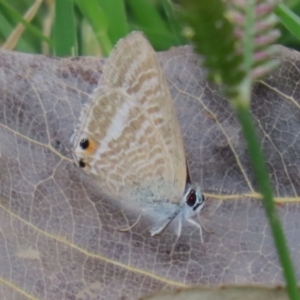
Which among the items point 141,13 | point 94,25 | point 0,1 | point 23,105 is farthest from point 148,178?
point 0,1

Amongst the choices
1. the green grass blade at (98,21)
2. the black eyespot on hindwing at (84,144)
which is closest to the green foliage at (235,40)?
the black eyespot on hindwing at (84,144)

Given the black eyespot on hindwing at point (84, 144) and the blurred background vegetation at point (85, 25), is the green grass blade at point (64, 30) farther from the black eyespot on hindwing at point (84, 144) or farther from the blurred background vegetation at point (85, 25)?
the black eyespot on hindwing at point (84, 144)

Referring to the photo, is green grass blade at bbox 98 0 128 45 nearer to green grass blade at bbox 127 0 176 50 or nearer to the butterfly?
green grass blade at bbox 127 0 176 50

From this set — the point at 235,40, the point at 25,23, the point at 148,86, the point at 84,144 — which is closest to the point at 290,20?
the point at 148,86

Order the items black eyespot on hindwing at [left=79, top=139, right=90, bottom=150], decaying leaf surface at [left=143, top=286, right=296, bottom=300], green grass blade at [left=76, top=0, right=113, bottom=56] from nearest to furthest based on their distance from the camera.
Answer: decaying leaf surface at [left=143, top=286, right=296, bottom=300] < black eyespot on hindwing at [left=79, top=139, right=90, bottom=150] < green grass blade at [left=76, top=0, right=113, bottom=56]

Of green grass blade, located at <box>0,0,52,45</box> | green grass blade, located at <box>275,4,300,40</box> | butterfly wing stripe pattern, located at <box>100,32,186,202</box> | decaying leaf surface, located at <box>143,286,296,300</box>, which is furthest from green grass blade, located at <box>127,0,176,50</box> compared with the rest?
decaying leaf surface, located at <box>143,286,296,300</box>

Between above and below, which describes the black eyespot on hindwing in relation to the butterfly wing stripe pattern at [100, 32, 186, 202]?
below

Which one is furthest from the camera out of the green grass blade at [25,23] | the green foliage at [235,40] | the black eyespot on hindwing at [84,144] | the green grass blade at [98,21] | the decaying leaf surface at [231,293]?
the green grass blade at [25,23]
